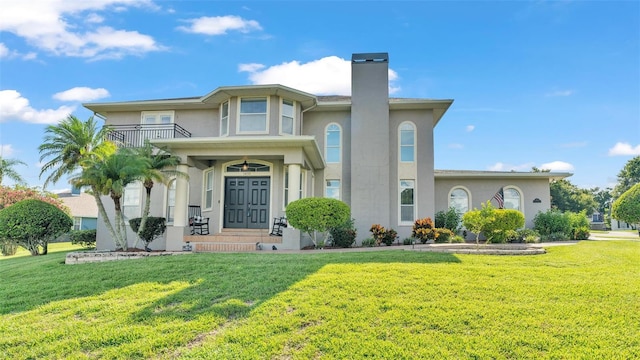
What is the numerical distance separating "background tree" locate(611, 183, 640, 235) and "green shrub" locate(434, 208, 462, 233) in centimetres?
689

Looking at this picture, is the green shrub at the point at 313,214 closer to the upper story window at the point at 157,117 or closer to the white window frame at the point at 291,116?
the white window frame at the point at 291,116

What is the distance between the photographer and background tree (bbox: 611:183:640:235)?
16359mm

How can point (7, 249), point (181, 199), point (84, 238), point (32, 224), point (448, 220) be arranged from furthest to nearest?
point (448, 220)
point (84, 238)
point (7, 249)
point (32, 224)
point (181, 199)

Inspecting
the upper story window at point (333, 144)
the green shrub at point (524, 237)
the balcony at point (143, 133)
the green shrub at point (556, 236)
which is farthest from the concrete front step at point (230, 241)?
the green shrub at point (556, 236)

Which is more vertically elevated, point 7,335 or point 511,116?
point 511,116

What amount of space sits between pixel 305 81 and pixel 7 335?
14902 millimetres

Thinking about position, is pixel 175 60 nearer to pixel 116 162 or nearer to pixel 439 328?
pixel 116 162

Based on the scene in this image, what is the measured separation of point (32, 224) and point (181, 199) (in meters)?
6.00

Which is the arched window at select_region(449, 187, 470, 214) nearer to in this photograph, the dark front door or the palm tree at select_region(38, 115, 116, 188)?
the dark front door

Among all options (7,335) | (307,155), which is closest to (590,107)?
(307,155)

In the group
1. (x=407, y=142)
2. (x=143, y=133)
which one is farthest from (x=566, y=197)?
(x=143, y=133)

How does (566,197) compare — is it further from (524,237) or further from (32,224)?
(32,224)

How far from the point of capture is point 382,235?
14781mm

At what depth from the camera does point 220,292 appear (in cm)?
648
